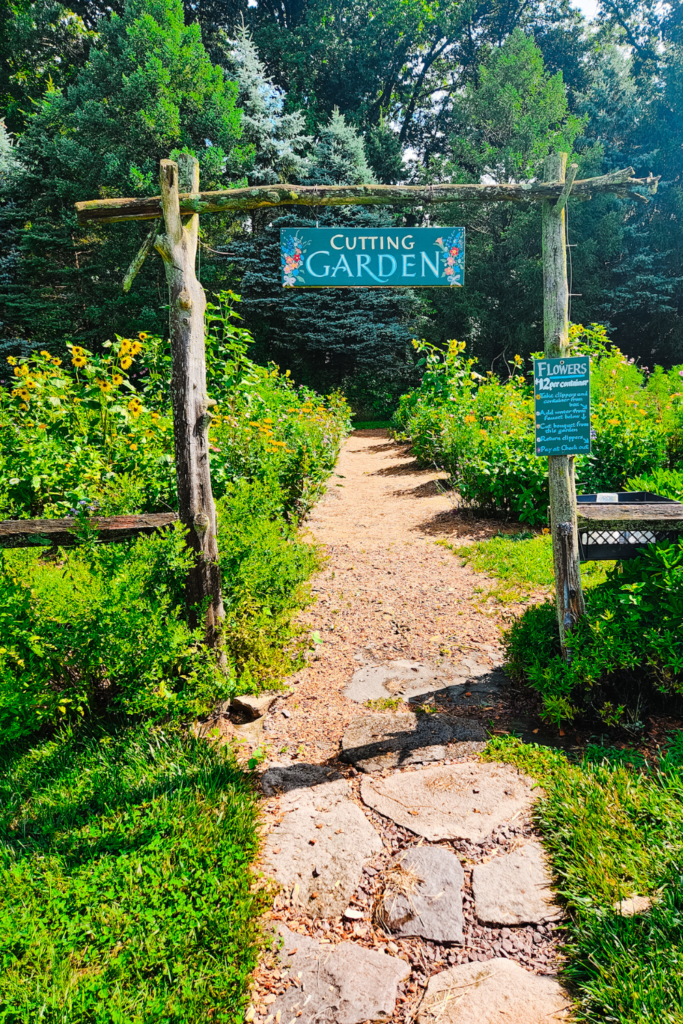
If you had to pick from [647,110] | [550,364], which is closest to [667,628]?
[550,364]

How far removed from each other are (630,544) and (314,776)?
186 cm

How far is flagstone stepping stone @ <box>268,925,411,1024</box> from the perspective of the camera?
1.68m

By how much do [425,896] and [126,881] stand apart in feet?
3.31

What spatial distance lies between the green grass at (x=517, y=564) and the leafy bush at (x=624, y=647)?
1.14 metres

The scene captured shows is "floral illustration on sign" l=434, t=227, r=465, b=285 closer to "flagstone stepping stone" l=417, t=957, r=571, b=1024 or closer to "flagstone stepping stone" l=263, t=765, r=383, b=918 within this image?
"flagstone stepping stone" l=263, t=765, r=383, b=918

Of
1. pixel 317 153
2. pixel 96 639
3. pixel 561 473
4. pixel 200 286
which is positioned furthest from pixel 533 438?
pixel 317 153

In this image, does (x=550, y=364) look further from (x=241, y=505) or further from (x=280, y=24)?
(x=280, y=24)

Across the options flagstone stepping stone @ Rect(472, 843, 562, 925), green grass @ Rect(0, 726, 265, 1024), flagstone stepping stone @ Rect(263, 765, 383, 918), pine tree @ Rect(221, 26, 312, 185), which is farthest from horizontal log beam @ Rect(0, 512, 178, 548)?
pine tree @ Rect(221, 26, 312, 185)

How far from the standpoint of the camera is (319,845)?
2.31m

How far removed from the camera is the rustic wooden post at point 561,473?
290 cm

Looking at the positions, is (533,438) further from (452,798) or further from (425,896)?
(425,896)

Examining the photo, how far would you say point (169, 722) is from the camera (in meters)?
2.84

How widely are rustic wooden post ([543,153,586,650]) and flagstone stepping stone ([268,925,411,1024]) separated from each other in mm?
1644

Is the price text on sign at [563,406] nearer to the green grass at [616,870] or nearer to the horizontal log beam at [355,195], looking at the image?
the horizontal log beam at [355,195]
